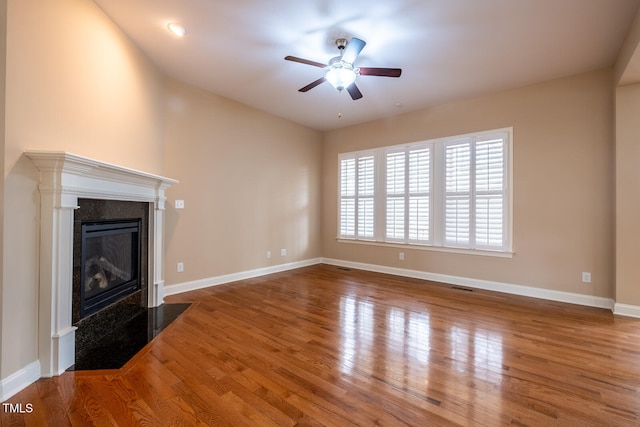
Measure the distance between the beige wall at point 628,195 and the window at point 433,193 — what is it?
1092 mm

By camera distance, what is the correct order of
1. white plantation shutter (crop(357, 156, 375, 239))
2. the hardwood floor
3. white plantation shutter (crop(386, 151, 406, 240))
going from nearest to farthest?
the hardwood floor
white plantation shutter (crop(386, 151, 406, 240))
white plantation shutter (crop(357, 156, 375, 239))

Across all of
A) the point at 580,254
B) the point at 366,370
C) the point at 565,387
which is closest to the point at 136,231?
the point at 366,370

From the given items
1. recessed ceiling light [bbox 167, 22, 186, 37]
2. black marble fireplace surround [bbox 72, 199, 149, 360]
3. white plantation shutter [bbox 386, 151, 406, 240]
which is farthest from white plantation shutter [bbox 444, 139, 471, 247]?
black marble fireplace surround [bbox 72, 199, 149, 360]

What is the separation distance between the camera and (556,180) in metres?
3.73

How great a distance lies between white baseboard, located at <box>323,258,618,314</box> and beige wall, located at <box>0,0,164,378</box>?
4318 millimetres

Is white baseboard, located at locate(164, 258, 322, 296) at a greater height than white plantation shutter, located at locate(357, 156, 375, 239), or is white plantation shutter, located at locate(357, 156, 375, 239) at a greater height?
white plantation shutter, located at locate(357, 156, 375, 239)

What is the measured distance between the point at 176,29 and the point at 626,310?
5.60m

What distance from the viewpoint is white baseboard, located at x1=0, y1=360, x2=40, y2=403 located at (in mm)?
1702

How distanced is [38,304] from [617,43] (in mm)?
5594

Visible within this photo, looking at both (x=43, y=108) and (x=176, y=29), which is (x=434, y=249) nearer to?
(x=176, y=29)

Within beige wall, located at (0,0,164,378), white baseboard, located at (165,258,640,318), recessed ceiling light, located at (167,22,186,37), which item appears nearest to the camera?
beige wall, located at (0,0,164,378)

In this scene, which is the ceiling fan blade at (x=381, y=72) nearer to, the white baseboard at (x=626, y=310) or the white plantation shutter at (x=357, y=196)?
the white plantation shutter at (x=357, y=196)

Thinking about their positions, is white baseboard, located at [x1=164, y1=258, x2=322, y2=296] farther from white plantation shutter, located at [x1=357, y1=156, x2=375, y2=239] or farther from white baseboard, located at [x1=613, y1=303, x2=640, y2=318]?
white baseboard, located at [x1=613, y1=303, x2=640, y2=318]

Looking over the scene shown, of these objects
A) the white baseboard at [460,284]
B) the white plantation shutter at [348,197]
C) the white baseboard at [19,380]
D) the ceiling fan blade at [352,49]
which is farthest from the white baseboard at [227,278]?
the ceiling fan blade at [352,49]
